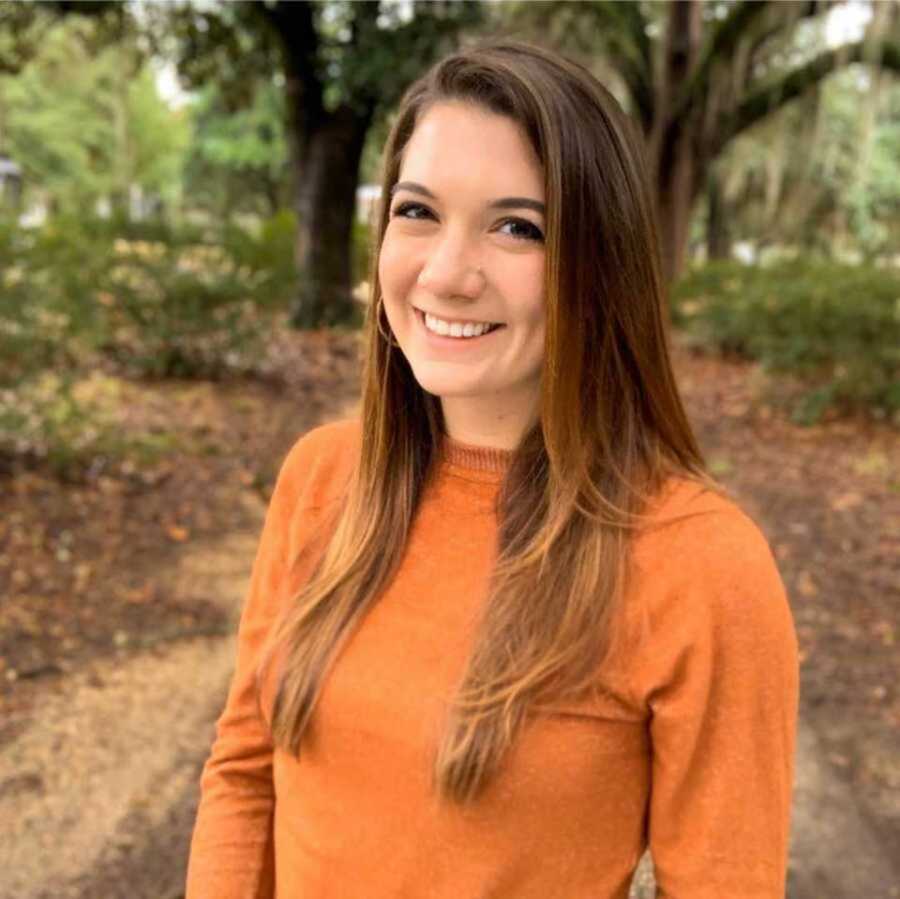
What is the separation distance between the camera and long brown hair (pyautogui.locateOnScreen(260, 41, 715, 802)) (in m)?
1.18

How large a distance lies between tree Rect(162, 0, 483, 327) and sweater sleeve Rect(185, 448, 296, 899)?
8737 millimetres

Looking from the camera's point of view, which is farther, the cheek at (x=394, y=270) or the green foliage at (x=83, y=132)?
the green foliage at (x=83, y=132)

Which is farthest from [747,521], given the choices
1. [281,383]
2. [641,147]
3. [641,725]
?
[281,383]

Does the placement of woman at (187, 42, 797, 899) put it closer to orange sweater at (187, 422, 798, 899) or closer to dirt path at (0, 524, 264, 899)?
orange sweater at (187, 422, 798, 899)

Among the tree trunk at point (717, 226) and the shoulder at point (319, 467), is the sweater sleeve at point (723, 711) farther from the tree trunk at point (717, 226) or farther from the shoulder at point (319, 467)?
the tree trunk at point (717, 226)

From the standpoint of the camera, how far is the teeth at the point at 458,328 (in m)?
1.30

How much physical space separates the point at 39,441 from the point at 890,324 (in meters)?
5.49

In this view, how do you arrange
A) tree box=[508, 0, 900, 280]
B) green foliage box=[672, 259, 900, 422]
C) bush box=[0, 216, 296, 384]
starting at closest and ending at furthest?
green foliage box=[672, 259, 900, 422]
bush box=[0, 216, 296, 384]
tree box=[508, 0, 900, 280]

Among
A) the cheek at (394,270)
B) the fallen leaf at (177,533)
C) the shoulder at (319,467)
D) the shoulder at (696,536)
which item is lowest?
the fallen leaf at (177,533)

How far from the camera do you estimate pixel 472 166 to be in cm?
125

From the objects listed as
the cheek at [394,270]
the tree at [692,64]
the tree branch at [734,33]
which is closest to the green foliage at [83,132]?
the tree at [692,64]

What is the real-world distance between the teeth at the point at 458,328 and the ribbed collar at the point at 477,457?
7.1 inches

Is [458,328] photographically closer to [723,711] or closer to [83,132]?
[723,711]

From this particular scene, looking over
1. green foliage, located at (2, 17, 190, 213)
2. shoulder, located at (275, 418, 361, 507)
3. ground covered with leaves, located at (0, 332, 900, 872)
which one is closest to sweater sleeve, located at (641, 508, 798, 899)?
shoulder, located at (275, 418, 361, 507)
